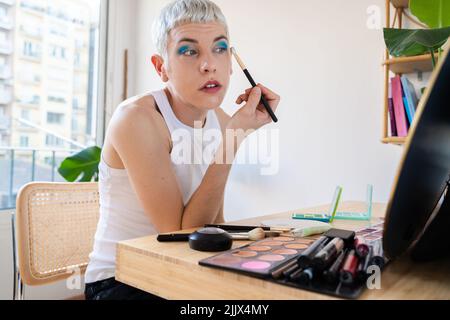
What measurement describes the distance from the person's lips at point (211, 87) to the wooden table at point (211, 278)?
0.43 m

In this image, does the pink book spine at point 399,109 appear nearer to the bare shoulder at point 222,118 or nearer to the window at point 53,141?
the bare shoulder at point 222,118

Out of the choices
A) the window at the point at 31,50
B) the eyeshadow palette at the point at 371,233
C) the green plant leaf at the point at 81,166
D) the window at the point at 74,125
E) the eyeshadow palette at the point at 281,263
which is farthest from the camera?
the window at the point at 74,125

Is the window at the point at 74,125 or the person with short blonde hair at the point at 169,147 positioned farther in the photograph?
the window at the point at 74,125

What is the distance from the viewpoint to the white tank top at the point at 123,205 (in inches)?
35.3

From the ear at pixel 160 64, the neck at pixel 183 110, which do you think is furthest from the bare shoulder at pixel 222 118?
the ear at pixel 160 64

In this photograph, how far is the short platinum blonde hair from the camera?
2.99 ft

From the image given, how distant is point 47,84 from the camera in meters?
2.20

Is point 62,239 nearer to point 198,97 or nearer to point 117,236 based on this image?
point 117,236

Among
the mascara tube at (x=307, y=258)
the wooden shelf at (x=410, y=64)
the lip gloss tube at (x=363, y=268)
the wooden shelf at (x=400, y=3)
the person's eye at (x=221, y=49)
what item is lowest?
the lip gloss tube at (x=363, y=268)

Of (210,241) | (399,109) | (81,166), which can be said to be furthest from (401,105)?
(81,166)

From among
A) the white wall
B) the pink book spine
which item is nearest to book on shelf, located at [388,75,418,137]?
the pink book spine

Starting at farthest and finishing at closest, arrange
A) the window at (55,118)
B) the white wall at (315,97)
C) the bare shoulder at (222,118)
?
1. the window at (55,118)
2. the white wall at (315,97)
3. the bare shoulder at (222,118)

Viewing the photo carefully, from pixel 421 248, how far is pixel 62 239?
40.8 inches

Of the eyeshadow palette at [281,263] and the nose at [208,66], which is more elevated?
the nose at [208,66]
